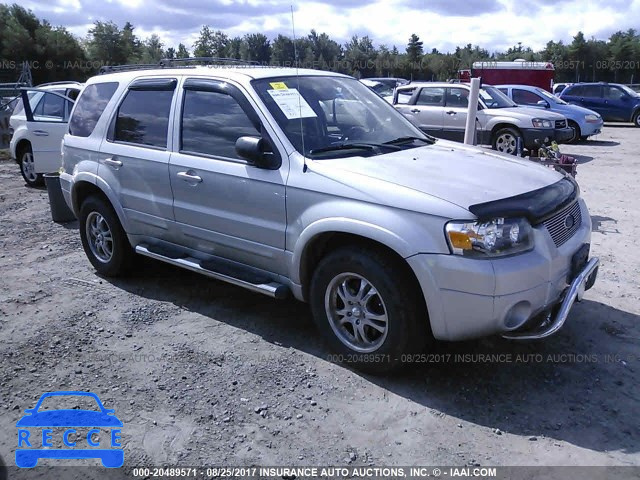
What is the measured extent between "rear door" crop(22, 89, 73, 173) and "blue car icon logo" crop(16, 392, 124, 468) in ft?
23.2

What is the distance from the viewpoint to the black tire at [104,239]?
18.1 feet

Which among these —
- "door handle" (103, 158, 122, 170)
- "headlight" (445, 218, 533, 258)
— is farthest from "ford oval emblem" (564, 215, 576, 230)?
"door handle" (103, 158, 122, 170)

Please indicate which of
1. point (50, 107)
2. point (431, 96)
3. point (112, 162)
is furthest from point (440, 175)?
point (431, 96)

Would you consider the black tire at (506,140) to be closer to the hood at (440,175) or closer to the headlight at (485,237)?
the hood at (440,175)

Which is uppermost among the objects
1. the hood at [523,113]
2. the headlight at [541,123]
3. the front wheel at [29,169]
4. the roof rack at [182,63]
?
the roof rack at [182,63]

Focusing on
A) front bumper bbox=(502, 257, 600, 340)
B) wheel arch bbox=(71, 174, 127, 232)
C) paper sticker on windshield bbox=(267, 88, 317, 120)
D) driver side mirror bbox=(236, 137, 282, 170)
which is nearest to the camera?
front bumper bbox=(502, 257, 600, 340)

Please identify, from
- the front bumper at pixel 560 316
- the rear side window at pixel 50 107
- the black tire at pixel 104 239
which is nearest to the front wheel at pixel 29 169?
the rear side window at pixel 50 107

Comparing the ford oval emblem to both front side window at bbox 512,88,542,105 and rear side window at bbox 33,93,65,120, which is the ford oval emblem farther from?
front side window at bbox 512,88,542,105

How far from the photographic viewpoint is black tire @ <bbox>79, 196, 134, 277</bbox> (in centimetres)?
552

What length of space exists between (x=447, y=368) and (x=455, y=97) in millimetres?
11097

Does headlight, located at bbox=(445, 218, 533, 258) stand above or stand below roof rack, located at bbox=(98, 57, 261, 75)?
below

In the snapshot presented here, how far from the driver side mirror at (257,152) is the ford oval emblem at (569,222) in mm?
1938

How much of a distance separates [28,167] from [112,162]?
635cm

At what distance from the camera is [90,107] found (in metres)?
5.70
